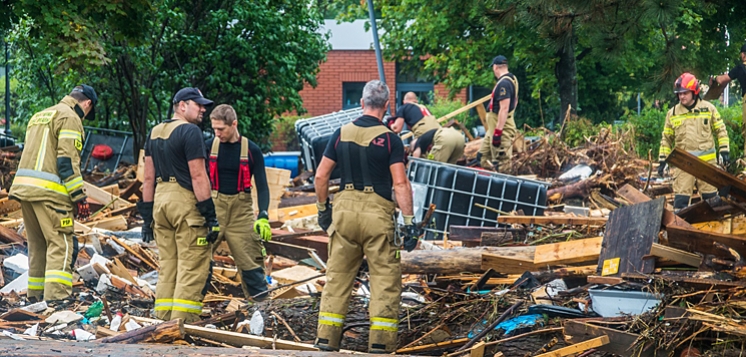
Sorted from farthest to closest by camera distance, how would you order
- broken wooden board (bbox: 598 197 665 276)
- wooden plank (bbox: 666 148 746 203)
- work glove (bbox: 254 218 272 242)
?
work glove (bbox: 254 218 272 242), broken wooden board (bbox: 598 197 665 276), wooden plank (bbox: 666 148 746 203)

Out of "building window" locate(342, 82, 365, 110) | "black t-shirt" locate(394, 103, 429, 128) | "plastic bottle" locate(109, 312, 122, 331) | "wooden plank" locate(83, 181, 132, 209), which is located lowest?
"plastic bottle" locate(109, 312, 122, 331)

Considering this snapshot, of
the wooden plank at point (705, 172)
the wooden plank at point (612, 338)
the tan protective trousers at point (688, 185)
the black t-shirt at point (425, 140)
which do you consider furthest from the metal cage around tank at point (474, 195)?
the wooden plank at point (612, 338)

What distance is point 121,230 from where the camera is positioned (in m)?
11.4

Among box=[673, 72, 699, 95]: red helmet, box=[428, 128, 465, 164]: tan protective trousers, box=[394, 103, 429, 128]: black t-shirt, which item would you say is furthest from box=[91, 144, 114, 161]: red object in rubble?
box=[673, 72, 699, 95]: red helmet

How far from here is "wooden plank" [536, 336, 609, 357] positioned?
5680 millimetres

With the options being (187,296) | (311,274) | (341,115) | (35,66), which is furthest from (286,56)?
(187,296)

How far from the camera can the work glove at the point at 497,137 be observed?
13.4 meters

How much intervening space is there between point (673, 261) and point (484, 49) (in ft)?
54.5

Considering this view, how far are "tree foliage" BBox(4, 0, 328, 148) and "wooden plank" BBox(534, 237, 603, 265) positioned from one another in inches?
340

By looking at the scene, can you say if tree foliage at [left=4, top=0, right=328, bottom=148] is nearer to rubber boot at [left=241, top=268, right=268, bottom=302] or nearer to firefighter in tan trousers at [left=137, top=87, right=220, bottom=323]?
rubber boot at [left=241, top=268, right=268, bottom=302]

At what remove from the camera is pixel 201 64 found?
17.1 m

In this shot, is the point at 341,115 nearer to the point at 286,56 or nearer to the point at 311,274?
the point at 286,56

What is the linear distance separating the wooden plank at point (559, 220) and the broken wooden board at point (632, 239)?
189 cm

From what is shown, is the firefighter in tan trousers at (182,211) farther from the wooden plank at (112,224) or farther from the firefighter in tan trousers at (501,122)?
the firefighter in tan trousers at (501,122)
